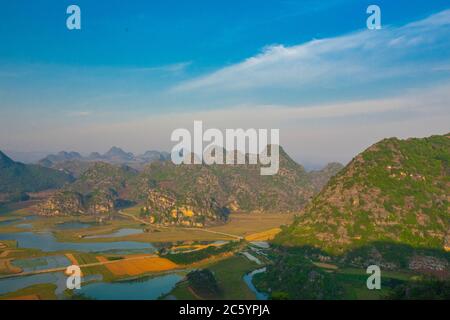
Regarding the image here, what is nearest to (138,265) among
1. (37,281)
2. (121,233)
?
(37,281)

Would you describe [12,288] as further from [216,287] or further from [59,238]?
[59,238]

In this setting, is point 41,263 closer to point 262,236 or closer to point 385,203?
point 262,236

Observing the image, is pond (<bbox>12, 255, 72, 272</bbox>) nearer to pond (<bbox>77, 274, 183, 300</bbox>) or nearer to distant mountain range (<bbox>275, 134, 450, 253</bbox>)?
pond (<bbox>77, 274, 183, 300</bbox>)

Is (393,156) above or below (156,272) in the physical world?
above

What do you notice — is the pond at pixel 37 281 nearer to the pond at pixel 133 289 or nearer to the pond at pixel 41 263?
the pond at pixel 133 289

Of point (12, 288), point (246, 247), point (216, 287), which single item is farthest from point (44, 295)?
point (246, 247)
